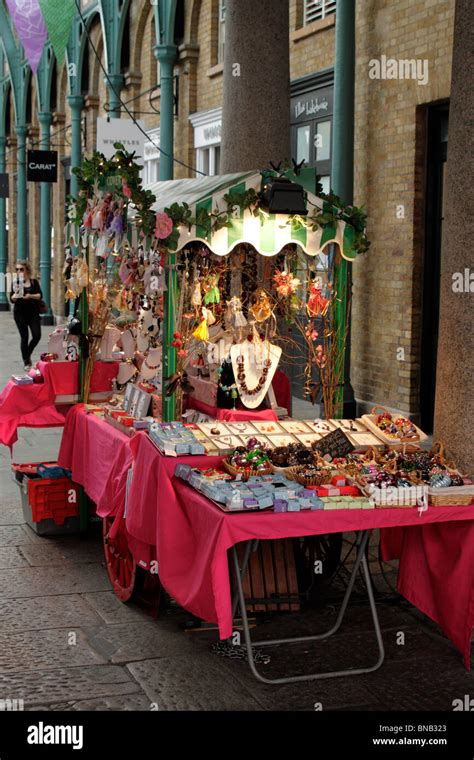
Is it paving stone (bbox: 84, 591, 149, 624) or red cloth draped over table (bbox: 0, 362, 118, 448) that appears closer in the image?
paving stone (bbox: 84, 591, 149, 624)

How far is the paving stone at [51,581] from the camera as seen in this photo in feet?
21.9

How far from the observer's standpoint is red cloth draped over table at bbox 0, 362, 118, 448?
335 inches

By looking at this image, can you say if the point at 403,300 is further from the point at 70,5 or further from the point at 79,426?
the point at 70,5

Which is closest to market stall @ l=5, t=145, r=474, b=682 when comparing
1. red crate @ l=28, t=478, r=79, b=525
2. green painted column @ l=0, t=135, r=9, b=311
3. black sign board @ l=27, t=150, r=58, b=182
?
red crate @ l=28, t=478, r=79, b=525

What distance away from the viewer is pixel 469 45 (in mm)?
6203

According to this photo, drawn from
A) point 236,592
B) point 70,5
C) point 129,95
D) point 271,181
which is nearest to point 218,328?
point 271,181

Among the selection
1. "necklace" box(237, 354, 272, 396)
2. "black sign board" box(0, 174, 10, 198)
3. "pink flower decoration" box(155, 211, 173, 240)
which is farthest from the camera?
"black sign board" box(0, 174, 10, 198)

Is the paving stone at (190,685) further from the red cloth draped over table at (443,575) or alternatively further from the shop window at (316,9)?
the shop window at (316,9)

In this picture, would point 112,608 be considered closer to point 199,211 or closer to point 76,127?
point 199,211

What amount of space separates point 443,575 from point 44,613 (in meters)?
→ 2.38

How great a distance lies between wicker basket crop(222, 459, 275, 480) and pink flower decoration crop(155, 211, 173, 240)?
171 centimetres

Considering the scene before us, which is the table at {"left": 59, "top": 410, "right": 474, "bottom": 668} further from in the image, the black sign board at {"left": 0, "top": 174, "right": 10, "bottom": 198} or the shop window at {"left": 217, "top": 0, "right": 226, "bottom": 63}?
the black sign board at {"left": 0, "top": 174, "right": 10, "bottom": 198}

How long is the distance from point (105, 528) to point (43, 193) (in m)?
22.6

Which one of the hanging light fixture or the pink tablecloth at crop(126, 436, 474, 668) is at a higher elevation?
the hanging light fixture
